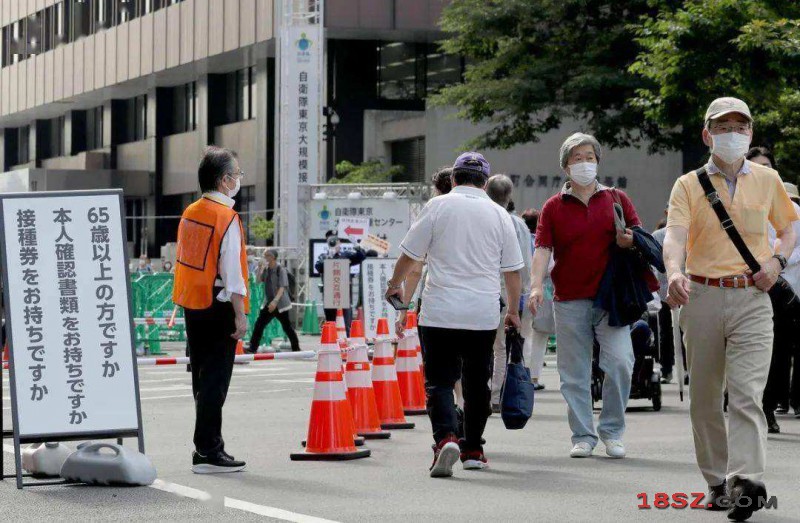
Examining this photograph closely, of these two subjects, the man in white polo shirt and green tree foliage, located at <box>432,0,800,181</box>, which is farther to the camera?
green tree foliage, located at <box>432,0,800,181</box>

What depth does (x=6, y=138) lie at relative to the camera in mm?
71688

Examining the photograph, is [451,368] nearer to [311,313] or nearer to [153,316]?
[153,316]

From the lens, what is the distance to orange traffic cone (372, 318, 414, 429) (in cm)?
1252

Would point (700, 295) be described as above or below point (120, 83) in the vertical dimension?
below

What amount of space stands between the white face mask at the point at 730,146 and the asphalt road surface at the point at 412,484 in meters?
1.73

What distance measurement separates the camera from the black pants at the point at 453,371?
31.2 feet

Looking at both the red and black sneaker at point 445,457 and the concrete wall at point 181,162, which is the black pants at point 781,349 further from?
the concrete wall at point 181,162

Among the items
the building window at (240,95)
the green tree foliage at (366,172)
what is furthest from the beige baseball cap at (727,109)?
the building window at (240,95)

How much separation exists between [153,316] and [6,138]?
4668cm

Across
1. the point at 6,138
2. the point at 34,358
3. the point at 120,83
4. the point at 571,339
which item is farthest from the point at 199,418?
the point at 6,138

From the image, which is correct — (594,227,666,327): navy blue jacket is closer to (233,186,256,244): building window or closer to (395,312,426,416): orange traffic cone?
(395,312,426,416): orange traffic cone

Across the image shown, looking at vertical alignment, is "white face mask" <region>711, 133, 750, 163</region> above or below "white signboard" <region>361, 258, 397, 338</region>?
above

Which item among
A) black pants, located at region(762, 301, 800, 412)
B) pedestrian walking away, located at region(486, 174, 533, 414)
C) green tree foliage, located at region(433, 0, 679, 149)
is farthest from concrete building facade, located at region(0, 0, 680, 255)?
black pants, located at region(762, 301, 800, 412)

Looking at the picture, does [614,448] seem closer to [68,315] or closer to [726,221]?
[726,221]
